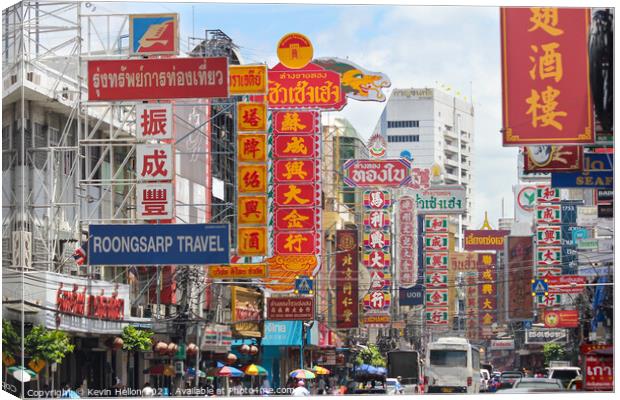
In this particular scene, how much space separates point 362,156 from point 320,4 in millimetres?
6450

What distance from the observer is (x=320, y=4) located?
2492 centimetres

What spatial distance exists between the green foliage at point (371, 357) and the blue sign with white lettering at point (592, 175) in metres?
11.4

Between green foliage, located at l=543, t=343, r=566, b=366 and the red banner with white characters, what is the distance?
32.1 ft

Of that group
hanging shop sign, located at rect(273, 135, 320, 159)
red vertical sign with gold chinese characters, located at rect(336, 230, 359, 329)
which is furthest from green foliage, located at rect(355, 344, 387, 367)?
hanging shop sign, located at rect(273, 135, 320, 159)

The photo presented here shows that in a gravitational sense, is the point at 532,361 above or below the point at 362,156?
below

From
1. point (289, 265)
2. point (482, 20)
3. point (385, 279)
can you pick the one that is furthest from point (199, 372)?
point (482, 20)

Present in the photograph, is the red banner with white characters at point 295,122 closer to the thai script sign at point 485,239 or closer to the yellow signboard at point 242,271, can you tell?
the yellow signboard at point 242,271

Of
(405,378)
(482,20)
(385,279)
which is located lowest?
(405,378)

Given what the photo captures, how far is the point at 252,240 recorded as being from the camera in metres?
26.4

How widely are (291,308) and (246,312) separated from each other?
2.95 m

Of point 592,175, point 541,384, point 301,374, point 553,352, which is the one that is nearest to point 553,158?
point 592,175

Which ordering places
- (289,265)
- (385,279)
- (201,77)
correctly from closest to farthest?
(201,77)
(289,265)
(385,279)

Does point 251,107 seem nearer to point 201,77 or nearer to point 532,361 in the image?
point 201,77

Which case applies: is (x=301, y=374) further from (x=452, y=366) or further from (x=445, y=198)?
(x=445, y=198)
